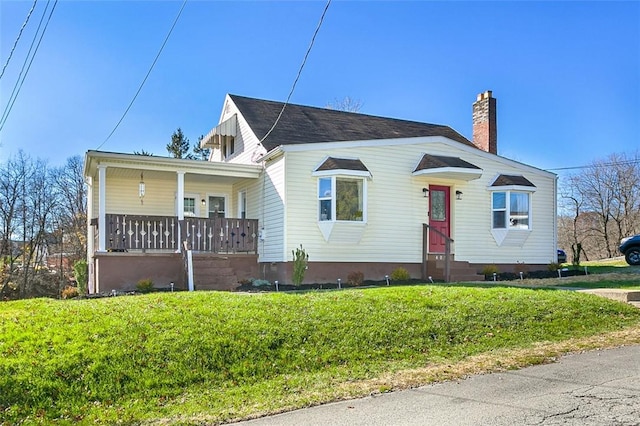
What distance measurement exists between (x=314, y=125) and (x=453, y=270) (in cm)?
702

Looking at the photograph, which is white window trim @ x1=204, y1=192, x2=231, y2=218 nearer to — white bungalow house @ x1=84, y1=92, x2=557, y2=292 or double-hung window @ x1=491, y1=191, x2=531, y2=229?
white bungalow house @ x1=84, y1=92, x2=557, y2=292

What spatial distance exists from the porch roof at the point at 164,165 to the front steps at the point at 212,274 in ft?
7.89

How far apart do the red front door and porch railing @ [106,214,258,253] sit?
202 inches

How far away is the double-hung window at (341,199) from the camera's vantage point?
47.9 feet

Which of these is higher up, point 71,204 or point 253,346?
point 71,204

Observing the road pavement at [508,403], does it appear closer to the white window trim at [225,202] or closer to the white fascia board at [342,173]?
the white fascia board at [342,173]

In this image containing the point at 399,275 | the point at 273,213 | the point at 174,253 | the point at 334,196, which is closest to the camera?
the point at 174,253

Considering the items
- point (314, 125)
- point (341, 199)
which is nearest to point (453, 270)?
point (341, 199)

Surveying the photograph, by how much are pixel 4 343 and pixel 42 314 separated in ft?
4.55

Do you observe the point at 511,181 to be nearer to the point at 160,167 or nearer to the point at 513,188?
the point at 513,188

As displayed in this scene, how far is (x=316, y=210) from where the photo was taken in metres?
14.8

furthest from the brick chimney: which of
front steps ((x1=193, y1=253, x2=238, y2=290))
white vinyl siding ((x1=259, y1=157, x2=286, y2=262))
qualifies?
front steps ((x1=193, y1=253, x2=238, y2=290))

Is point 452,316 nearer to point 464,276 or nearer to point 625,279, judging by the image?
point 464,276

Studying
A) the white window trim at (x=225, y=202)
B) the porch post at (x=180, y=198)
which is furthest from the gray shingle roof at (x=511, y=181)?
the porch post at (x=180, y=198)
